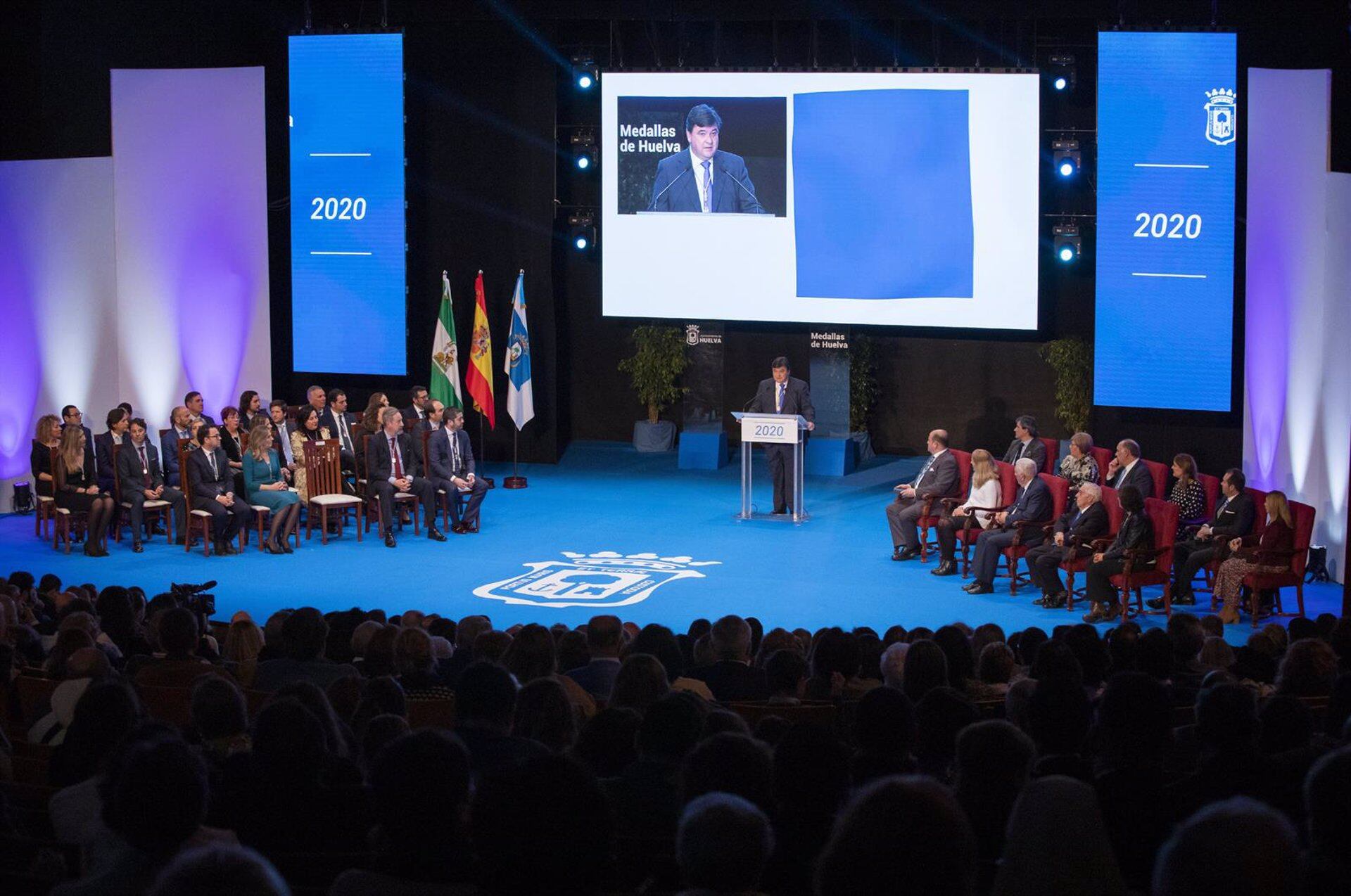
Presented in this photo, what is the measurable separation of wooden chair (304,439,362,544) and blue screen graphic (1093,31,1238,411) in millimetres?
6725

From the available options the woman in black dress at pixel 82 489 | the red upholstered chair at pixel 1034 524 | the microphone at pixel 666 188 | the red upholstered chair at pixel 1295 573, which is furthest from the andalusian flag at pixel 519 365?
the red upholstered chair at pixel 1295 573

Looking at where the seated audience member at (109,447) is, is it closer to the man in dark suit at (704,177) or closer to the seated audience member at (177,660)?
the man in dark suit at (704,177)

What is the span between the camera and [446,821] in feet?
8.79

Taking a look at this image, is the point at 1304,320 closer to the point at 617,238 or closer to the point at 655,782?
the point at 617,238

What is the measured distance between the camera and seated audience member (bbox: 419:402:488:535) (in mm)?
13328

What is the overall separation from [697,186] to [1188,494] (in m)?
6.00

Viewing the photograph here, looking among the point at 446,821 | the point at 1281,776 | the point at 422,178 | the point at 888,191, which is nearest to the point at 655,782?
the point at 446,821

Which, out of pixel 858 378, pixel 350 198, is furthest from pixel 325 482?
pixel 858 378

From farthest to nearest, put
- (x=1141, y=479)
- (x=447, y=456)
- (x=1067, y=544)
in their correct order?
(x=447, y=456) → (x=1141, y=479) → (x=1067, y=544)

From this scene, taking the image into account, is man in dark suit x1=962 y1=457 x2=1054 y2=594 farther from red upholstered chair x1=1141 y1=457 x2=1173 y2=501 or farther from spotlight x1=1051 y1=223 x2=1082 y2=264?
spotlight x1=1051 y1=223 x2=1082 y2=264

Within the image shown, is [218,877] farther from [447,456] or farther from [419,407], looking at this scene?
[419,407]

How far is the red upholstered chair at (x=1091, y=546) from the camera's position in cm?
1048

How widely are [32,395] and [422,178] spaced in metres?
5.09

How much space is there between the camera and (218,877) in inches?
78.0
